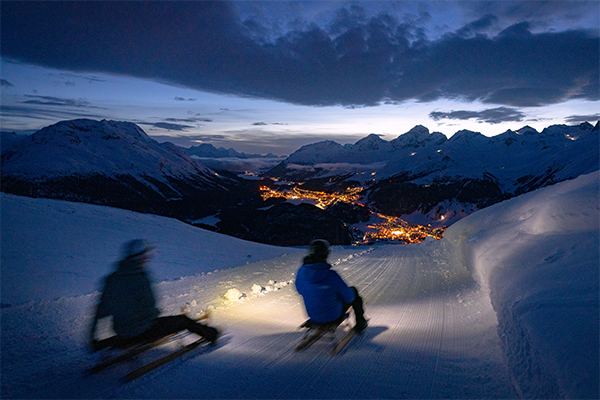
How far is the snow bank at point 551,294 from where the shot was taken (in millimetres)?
3342

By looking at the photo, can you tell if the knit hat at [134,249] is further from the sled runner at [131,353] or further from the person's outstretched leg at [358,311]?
the person's outstretched leg at [358,311]

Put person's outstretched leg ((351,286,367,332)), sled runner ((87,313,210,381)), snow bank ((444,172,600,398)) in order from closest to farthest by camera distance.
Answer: snow bank ((444,172,600,398)) < sled runner ((87,313,210,381)) < person's outstretched leg ((351,286,367,332))

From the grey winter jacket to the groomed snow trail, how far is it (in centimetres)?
77

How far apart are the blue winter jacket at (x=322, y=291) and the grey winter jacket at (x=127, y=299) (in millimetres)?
2231

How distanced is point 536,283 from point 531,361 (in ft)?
7.29

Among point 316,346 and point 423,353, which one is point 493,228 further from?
point 316,346

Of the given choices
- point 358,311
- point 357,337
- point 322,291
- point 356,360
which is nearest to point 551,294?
point 358,311

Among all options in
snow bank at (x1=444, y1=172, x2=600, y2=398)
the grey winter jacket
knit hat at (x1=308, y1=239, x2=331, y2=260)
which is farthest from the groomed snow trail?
knit hat at (x1=308, y1=239, x2=331, y2=260)

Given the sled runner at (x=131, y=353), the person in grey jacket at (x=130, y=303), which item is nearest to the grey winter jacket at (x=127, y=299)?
the person in grey jacket at (x=130, y=303)

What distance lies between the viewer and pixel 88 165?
619 feet

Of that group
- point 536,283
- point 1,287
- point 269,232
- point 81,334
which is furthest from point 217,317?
point 269,232

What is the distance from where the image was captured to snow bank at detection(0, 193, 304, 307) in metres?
8.10

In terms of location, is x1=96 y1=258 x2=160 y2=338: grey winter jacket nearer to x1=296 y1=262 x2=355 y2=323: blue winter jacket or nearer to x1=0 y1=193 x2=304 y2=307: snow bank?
x1=296 y1=262 x2=355 y2=323: blue winter jacket

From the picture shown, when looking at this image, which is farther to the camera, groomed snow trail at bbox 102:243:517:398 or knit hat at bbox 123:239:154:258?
knit hat at bbox 123:239:154:258
